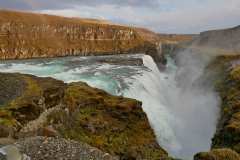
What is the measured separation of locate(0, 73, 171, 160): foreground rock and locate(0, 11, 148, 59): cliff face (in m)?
73.3

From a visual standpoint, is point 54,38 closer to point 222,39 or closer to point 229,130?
point 222,39

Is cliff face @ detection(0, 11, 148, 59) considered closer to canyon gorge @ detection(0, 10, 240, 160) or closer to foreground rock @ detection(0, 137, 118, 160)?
canyon gorge @ detection(0, 10, 240, 160)

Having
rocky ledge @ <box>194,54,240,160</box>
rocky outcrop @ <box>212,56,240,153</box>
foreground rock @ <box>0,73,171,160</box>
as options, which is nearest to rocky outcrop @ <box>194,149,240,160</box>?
rocky ledge @ <box>194,54,240,160</box>

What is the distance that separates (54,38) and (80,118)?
97074mm

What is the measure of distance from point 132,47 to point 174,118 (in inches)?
3891

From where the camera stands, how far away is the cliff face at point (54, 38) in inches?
4227

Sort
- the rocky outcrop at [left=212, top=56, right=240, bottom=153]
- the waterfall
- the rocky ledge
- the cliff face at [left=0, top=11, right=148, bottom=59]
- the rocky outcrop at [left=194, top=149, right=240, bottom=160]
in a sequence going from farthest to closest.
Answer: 1. the cliff face at [left=0, top=11, right=148, bottom=59]
2. the waterfall
3. the rocky outcrop at [left=212, top=56, right=240, bottom=153]
4. the rocky ledge
5. the rocky outcrop at [left=194, top=149, right=240, bottom=160]

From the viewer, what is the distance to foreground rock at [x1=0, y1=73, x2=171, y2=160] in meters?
24.6

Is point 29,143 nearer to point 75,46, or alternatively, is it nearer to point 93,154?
point 93,154

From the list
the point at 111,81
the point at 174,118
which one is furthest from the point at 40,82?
the point at 174,118

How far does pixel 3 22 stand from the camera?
109 meters

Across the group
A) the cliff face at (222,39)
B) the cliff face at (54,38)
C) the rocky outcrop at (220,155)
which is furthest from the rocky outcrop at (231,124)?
the cliff face at (222,39)

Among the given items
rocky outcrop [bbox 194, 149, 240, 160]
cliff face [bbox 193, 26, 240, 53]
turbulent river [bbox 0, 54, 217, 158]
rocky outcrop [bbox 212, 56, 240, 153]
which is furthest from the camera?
cliff face [bbox 193, 26, 240, 53]

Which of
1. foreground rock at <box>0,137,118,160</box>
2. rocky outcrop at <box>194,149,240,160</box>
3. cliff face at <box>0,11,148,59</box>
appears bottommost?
cliff face at <box>0,11,148,59</box>
